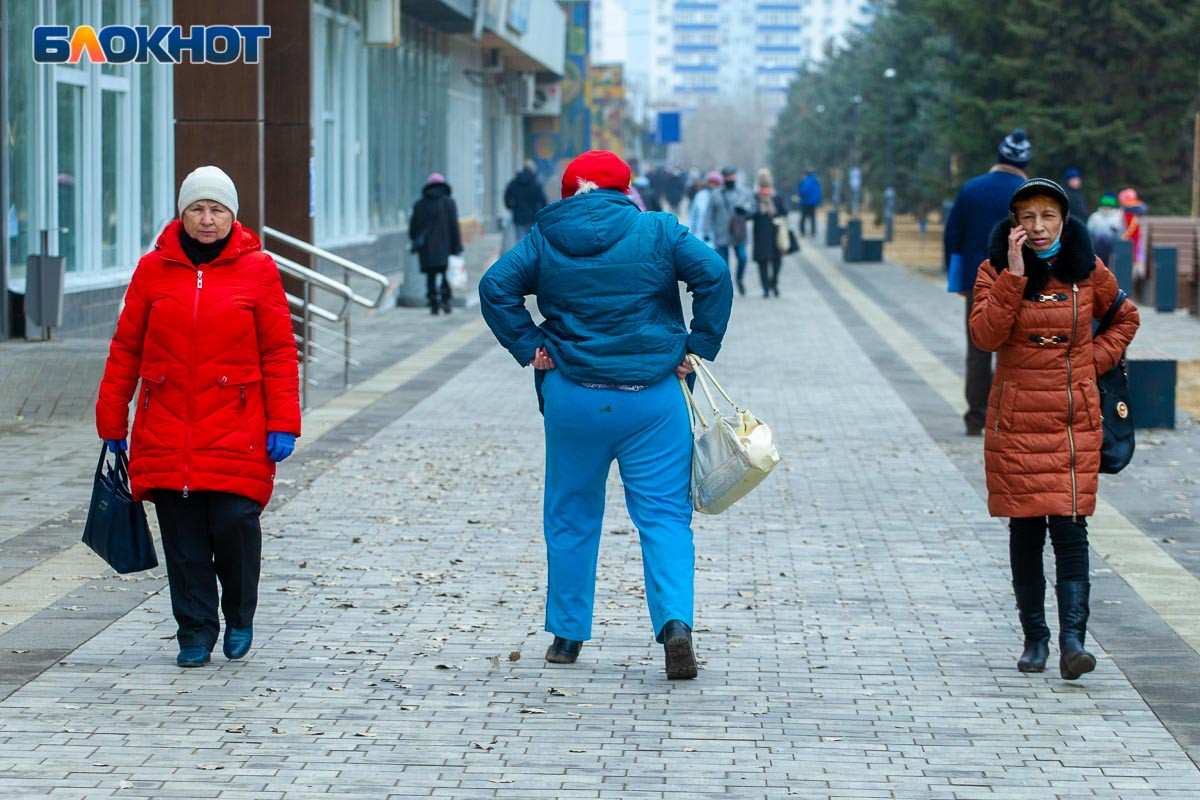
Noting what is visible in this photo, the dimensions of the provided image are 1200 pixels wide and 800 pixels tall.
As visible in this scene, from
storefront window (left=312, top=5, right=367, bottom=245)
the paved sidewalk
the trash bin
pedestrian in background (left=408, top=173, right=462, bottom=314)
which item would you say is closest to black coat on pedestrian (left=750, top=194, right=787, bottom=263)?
pedestrian in background (left=408, top=173, right=462, bottom=314)

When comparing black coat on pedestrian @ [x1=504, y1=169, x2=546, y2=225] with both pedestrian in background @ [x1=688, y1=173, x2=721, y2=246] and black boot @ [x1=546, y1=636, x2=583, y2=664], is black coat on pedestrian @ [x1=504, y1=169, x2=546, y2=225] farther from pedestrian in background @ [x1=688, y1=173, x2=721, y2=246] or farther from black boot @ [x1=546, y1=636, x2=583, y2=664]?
black boot @ [x1=546, y1=636, x2=583, y2=664]

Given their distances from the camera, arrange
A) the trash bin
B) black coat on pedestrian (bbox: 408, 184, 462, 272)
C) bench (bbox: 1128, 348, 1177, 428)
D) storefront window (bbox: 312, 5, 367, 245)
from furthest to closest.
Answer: storefront window (bbox: 312, 5, 367, 245), black coat on pedestrian (bbox: 408, 184, 462, 272), the trash bin, bench (bbox: 1128, 348, 1177, 428)

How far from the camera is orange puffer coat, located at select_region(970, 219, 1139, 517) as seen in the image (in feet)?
20.3

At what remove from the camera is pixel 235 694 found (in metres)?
5.94

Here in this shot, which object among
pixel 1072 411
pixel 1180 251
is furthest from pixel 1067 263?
pixel 1180 251

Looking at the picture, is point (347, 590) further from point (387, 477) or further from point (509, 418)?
point (509, 418)

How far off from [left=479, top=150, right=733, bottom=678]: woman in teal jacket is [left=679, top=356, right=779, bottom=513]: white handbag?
0.17 ft

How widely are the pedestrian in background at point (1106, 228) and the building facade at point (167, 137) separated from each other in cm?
987

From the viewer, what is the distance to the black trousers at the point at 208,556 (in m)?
6.21

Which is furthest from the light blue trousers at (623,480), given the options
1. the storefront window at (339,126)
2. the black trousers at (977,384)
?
the storefront window at (339,126)

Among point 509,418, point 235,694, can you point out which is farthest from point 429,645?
point 509,418

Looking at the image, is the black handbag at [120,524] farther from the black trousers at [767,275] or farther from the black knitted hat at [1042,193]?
the black trousers at [767,275]

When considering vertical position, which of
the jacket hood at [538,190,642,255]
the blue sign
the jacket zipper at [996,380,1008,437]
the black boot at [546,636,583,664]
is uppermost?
the blue sign

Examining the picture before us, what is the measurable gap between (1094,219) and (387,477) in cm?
1922
